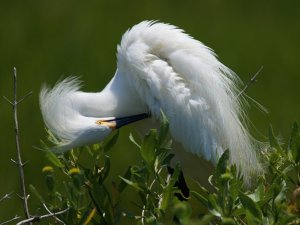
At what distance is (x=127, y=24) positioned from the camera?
4684 millimetres

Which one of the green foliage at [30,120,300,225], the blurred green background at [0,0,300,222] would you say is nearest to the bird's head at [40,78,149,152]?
the green foliage at [30,120,300,225]

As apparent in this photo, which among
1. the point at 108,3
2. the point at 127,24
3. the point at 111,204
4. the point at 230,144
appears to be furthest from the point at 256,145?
the point at 108,3

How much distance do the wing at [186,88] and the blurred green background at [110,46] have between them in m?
1.20

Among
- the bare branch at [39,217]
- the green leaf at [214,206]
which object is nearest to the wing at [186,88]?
the bare branch at [39,217]

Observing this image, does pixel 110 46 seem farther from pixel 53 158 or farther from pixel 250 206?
pixel 250 206

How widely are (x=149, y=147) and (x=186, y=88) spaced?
2.95 ft

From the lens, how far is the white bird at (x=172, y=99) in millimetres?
2559

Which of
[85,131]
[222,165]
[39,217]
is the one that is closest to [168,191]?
[222,165]

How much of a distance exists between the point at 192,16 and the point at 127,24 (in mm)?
340

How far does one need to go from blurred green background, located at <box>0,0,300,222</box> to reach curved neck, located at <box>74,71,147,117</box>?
3.59 feet

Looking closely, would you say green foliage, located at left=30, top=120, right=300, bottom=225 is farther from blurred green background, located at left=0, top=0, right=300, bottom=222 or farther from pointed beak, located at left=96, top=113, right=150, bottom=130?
blurred green background, located at left=0, top=0, right=300, bottom=222

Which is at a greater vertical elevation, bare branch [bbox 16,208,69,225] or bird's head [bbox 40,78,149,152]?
bare branch [bbox 16,208,69,225]

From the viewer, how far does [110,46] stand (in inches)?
178

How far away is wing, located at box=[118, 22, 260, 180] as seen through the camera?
2564 millimetres
